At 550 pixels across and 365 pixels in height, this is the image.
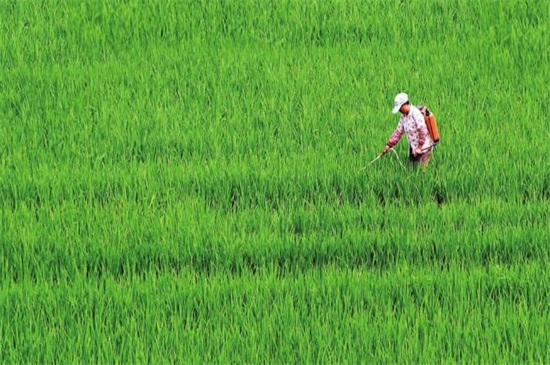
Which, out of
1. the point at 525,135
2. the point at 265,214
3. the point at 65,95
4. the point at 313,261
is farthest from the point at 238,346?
the point at 65,95

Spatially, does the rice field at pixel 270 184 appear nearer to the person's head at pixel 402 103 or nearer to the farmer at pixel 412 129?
the farmer at pixel 412 129

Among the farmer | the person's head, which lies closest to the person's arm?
the farmer

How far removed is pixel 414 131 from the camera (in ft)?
25.5

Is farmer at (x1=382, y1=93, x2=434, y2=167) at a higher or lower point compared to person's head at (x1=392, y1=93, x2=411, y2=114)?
lower

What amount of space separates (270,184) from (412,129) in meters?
0.99

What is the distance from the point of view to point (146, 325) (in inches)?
236

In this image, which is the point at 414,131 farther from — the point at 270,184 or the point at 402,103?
the point at 270,184

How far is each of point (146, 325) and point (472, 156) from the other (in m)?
3.09

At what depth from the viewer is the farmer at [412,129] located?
7.75 meters

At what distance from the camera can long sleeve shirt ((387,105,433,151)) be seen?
25.4 feet

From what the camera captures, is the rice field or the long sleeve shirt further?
the long sleeve shirt

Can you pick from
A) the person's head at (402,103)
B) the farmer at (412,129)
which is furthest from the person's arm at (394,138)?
the person's head at (402,103)

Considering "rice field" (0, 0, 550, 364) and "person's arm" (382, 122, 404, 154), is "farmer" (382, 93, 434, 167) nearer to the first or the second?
"person's arm" (382, 122, 404, 154)

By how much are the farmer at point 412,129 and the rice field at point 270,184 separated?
0.19 metres
